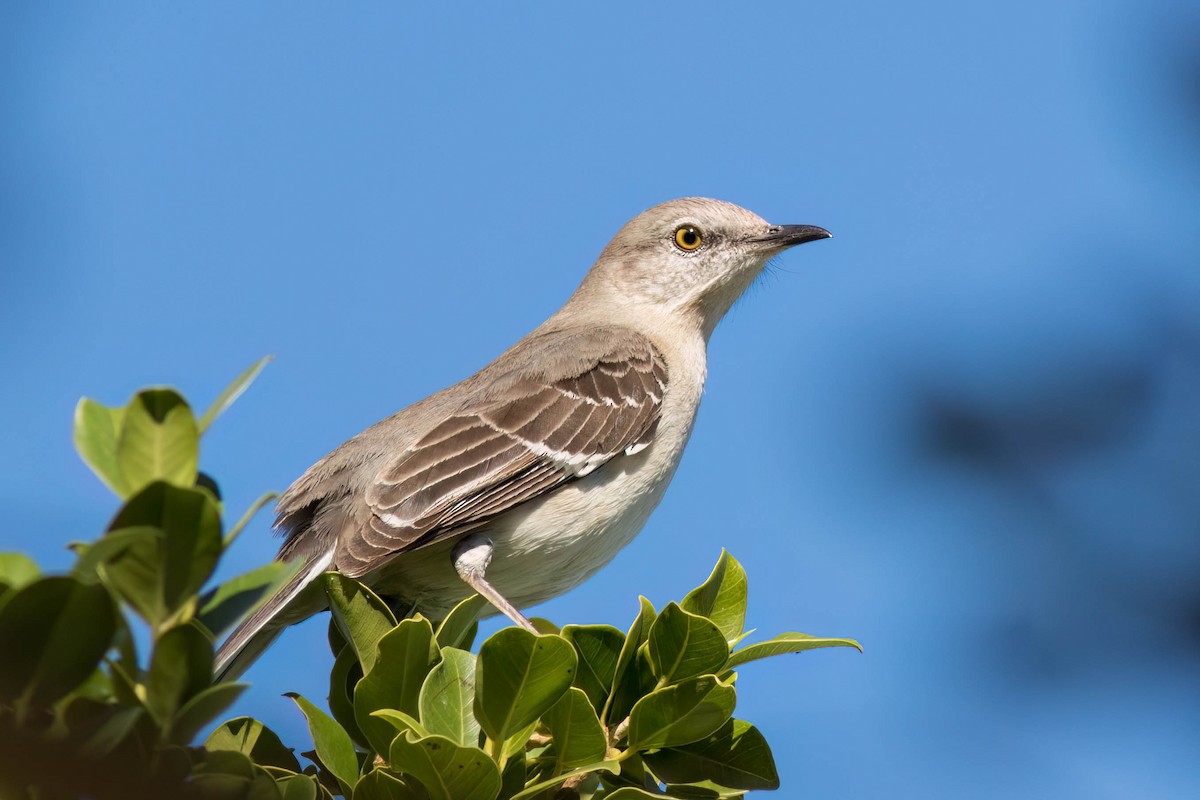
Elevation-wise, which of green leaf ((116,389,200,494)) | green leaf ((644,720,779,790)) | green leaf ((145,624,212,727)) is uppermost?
green leaf ((116,389,200,494))

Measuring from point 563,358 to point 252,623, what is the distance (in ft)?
6.55

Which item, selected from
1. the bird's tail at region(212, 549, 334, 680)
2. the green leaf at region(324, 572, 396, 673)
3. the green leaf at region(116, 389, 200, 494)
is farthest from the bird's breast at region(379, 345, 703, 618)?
the green leaf at region(116, 389, 200, 494)

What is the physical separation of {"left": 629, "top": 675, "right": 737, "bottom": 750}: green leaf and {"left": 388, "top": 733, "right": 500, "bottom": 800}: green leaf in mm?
492

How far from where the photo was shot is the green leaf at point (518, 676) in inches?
98.6

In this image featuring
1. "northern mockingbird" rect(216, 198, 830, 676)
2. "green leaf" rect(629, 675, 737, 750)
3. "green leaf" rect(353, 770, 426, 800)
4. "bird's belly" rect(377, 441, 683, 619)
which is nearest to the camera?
"green leaf" rect(353, 770, 426, 800)

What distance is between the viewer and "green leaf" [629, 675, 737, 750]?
2.76m

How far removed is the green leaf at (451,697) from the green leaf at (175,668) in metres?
0.98

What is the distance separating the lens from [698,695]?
2.77 meters

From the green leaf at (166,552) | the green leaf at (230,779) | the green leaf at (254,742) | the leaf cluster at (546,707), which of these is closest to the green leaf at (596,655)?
the leaf cluster at (546,707)

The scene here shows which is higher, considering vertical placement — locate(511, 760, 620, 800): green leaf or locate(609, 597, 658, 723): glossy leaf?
locate(609, 597, 658, 723): glossy leaf

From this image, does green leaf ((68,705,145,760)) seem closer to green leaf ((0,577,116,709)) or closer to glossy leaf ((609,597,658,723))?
green leaf ((0,577,116,709))

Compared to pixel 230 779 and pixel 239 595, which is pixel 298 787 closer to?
pixel 230 779

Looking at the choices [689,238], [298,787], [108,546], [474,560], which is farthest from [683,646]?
[689,238]

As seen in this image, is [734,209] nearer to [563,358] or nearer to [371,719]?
[563,358]
